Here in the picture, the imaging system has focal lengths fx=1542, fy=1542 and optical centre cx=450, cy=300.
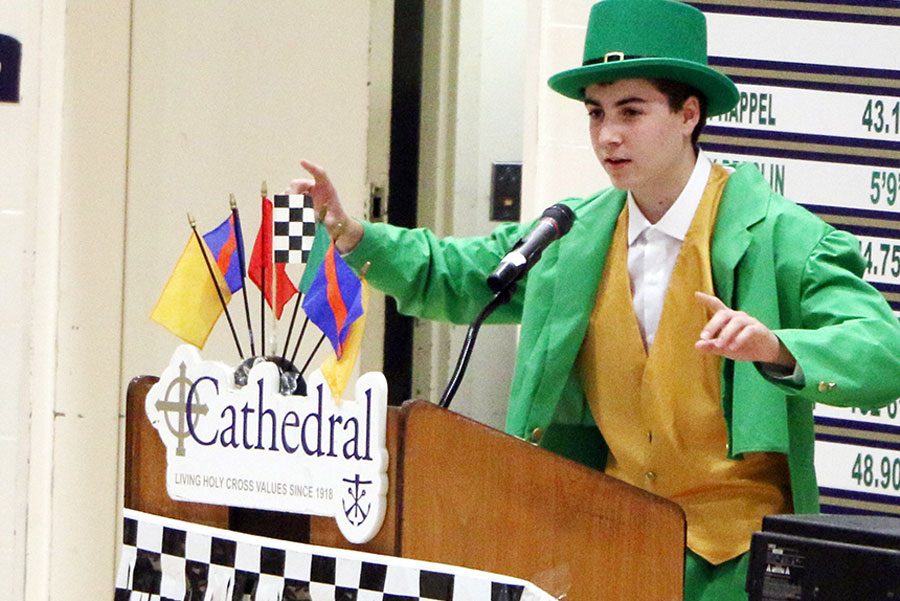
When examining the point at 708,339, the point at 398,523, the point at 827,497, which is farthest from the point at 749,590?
the point at 827,497

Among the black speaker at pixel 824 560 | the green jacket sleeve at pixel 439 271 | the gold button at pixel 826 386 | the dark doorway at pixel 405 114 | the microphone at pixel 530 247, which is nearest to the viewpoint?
the black speaker at pixel 824 560

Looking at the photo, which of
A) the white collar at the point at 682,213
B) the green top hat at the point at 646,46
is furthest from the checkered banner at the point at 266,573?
the green top hat at the point at 646,46

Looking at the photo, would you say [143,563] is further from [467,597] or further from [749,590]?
[749,590]

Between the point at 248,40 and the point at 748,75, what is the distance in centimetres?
124

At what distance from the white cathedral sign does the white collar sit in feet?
2.10

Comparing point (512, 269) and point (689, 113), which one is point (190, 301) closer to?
point (512, 269)

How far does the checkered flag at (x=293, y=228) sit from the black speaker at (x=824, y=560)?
78 centimetres

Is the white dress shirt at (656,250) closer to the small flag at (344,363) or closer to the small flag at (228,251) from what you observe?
the small flag at (344,363)

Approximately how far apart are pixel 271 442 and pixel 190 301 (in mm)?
294

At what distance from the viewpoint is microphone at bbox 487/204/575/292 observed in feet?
6.88

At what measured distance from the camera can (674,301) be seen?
230 cm

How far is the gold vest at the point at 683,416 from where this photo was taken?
7.31ft

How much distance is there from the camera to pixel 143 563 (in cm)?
213

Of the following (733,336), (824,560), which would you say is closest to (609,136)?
(733,336)
